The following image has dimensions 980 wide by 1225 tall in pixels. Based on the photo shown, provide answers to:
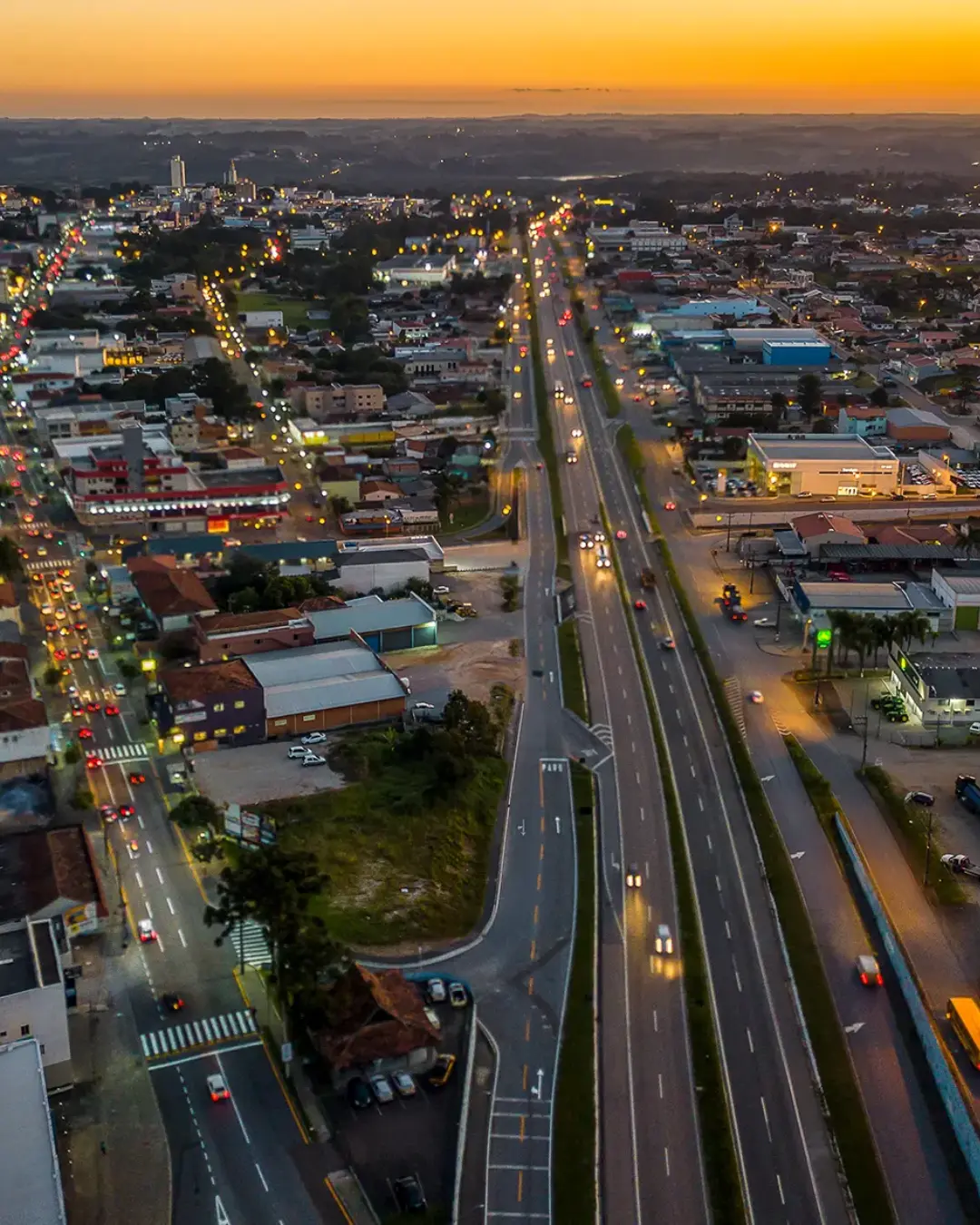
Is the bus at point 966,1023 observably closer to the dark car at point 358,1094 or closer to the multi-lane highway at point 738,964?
the multi-lane highway at point 738,964

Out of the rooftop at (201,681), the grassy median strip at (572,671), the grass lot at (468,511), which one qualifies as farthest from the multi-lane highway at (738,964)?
the grass lot at (468,511)

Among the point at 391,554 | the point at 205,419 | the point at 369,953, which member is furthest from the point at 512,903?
the point at 205,419

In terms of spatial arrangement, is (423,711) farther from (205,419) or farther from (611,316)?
(611,316)

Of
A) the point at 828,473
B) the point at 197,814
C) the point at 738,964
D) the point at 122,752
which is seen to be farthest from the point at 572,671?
the point at 828,473

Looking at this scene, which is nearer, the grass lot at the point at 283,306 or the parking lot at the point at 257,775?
the parking lot at the point at 257,775

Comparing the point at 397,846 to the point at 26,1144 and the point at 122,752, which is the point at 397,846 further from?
the point at 26,1144

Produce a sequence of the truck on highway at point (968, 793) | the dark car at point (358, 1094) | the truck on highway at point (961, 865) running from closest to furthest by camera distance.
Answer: the dark car at point (358, 1094), the truck on highway at point (961, 865), the truck on highway at point (968, 793)
